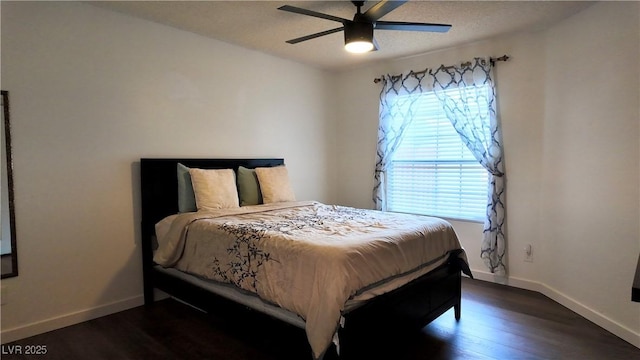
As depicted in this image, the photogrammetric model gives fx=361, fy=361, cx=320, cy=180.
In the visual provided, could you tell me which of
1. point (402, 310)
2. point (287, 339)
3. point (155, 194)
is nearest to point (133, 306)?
point (155, 194)

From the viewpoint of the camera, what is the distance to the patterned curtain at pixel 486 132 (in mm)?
3553

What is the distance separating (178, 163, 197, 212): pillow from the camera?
3.08m

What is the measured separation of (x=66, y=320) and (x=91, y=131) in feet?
4.71

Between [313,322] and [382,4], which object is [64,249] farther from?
[382,4]

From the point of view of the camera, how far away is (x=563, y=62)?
3076 mm

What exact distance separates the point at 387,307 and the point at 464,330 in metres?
0.88

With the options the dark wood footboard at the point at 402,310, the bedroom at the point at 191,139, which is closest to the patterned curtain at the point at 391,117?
the bedroom at the point at 191,139

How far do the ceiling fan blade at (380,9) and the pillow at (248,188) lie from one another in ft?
6.19

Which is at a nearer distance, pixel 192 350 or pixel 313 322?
pixel 313 322

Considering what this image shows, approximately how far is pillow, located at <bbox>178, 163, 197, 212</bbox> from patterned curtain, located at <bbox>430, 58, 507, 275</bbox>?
2.68m

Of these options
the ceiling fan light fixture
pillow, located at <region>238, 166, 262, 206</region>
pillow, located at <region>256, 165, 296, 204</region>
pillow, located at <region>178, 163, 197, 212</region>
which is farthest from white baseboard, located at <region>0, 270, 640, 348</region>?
the ceiling fan light fixture

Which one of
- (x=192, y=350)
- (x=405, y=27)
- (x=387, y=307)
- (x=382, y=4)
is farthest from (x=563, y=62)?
(x=192, y=350)

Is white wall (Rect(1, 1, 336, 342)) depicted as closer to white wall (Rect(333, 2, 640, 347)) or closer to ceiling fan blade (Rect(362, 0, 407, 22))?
ceiling fan blade (Rect(362, 0, 407, 22))

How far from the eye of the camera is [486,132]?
3.61 m
